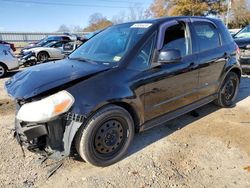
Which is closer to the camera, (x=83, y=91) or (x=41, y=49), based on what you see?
(x=83, y=91)

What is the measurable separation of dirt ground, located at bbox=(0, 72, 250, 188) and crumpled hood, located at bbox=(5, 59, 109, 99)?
38.8 inches

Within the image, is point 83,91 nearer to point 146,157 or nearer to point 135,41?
point 135,41

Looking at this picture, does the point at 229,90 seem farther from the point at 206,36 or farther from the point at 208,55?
the point at 206,36

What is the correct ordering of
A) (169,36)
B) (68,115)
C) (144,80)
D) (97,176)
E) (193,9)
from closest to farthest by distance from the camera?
(68,115), (97,176), (144,80), (169,36), (193,9)

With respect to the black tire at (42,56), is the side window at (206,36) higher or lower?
higher

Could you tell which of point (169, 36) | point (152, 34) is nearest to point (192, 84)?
point (169, 36)

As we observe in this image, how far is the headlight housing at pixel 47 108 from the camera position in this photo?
2.67 meters

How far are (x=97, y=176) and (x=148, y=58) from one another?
5.31 feet

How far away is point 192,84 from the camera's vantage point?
4051mm

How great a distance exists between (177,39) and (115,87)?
4.64 feet

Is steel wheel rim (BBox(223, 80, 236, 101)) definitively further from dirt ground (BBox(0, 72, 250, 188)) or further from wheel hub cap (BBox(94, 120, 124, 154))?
wheel hub cap (BBox(94, 120, 124, 154))

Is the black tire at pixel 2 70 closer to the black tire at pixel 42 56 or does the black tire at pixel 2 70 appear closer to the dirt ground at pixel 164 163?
the black tire at pixel 42 56

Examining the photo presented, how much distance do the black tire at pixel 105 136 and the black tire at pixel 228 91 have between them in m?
2.42

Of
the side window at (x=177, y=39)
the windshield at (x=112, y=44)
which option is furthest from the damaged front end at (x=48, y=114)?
the side window at (x=177, y=39)
